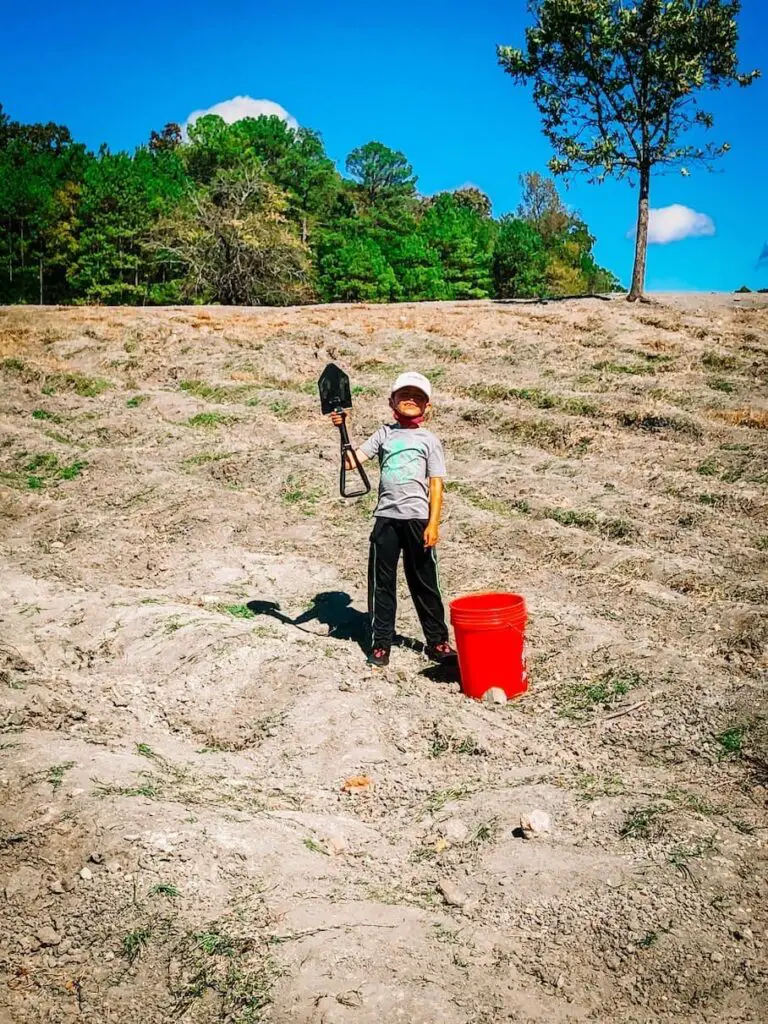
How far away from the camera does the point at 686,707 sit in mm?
4852

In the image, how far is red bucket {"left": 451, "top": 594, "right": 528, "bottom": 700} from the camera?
5129mm

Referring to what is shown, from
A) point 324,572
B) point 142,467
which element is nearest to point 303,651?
point 324,572

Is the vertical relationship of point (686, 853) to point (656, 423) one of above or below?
below

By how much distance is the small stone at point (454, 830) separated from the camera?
3.81m

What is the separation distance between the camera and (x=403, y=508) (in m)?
5.59

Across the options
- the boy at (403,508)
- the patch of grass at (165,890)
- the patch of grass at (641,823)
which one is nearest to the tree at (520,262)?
the boy at (403,508)

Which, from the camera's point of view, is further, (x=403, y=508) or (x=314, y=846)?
(x=403, y=508)

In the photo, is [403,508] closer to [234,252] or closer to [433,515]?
[433,515]

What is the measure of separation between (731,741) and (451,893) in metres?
1.97

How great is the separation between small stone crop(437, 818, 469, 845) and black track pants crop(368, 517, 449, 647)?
74.5 inches

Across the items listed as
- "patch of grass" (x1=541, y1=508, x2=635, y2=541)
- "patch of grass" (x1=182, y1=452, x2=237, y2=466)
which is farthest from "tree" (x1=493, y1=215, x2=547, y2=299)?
"patch of grass" (x1=541, y1=508, x2=635, y2=541)

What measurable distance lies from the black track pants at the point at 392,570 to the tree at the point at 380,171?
202ft

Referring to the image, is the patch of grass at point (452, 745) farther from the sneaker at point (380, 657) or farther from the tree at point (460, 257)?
the tree at point (460, 257)

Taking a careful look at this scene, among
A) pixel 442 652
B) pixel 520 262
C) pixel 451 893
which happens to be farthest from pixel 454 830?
pixel 520 262
